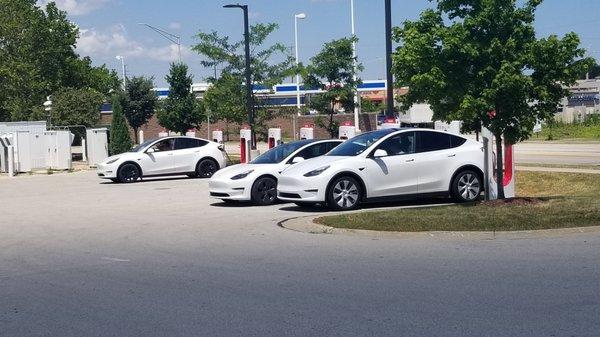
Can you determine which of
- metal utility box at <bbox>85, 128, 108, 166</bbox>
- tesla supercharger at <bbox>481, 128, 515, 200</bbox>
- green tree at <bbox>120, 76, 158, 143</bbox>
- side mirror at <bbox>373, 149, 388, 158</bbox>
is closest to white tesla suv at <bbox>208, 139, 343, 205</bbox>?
side mirror at <bbox>373, 149, 388, 158</bbox>

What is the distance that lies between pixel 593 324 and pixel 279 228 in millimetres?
7207

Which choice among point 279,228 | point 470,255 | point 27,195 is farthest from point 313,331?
point 27,195

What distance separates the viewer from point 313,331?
6539 millimetres

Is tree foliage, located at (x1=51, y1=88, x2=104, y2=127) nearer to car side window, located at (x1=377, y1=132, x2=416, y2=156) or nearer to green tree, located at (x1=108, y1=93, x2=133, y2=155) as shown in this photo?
green tree, located at (x1=108, y1=93, x2=133, y2=155)

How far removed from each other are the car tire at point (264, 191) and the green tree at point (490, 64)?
4754mm

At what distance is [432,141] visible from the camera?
1584 cm

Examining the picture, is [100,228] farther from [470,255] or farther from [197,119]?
[197,119]

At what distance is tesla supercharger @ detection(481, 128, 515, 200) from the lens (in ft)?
47.5

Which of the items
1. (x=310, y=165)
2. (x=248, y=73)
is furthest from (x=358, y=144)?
(x=248, y=73)

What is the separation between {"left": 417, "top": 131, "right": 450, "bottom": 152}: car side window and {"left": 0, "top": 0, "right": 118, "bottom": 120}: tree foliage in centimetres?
4013

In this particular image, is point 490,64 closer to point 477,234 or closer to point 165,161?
point 477,234

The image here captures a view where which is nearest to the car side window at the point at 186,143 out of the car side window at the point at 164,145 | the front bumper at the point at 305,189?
the car side window at the point at 164,145

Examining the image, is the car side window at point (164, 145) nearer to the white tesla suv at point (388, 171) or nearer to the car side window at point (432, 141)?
the white tesla suv at point (388, 171)

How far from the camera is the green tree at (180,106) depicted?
37094 millimetres
